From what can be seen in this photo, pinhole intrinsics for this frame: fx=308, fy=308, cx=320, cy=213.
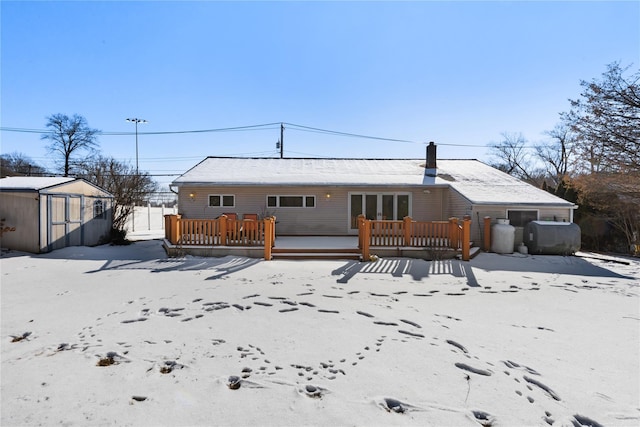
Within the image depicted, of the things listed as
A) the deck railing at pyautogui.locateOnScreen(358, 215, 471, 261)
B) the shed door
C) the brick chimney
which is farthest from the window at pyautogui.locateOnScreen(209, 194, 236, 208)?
the brick chimney

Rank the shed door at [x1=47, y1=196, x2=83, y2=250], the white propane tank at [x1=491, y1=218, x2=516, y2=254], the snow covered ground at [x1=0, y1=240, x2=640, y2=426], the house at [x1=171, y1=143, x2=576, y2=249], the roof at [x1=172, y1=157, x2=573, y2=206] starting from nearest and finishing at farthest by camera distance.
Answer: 1. the snow covered ground at [x1=0, y1=240, x2=640, y2=426]
2. the shed door at [x1=47, y1=196, x2=83, y2=250]
3. the white propane tank at [x1=491, y1=218, x2=516, y2=254]
4. the roof at [x1=172, y1=157, x2=573, y2=206]
5. the house at [x1=171, y1=143, x2=576, y2=249]

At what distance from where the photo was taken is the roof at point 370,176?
11.3m

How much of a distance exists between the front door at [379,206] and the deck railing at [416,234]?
3.18m

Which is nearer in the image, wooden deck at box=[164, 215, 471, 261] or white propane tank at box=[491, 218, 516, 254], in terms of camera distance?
wooden deck at box=[164, 215, 471, 261]

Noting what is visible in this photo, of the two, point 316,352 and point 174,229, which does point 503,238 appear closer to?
point 316,352

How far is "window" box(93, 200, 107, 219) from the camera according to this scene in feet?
37.9

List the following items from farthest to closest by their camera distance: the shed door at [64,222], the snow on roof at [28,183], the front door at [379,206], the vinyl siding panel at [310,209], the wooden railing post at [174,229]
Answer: the front door at [379,206] → the vinyl siding panel at [310,209] → the shed door at [64,222] → the snow on roof at [28,183] → the wooden railing post at [174,229]

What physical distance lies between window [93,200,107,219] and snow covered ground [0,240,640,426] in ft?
18.4

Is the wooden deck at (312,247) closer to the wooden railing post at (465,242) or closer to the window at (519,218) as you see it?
the wooden railing post at (465,242)

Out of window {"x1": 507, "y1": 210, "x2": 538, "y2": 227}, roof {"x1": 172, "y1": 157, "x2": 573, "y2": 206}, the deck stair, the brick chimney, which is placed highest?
the brick chimney

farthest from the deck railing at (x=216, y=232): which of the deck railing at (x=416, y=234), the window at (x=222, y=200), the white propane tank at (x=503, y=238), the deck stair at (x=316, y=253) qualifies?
the white propane tank at (x=503, y=238)

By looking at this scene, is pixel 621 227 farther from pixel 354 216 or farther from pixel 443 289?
pixel 443 289

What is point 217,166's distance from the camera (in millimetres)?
14070

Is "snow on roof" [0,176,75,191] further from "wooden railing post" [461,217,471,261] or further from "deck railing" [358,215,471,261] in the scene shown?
"wooden railing post" [461,217,471,261]
